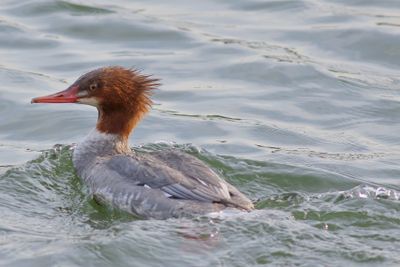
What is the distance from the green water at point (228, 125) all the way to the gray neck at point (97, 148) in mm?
203

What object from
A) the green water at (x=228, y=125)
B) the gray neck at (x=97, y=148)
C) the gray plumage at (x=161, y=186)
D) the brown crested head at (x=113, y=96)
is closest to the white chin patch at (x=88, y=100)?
the brown crested head at (x=113, y=96)

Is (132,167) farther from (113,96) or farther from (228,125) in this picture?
(228,125)

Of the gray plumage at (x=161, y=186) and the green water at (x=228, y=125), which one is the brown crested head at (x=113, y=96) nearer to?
the gray plumage at (x=161, y=186)

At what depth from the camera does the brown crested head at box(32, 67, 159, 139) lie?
980cm

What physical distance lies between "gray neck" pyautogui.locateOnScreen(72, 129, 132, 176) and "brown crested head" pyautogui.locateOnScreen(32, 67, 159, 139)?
0.06 metres

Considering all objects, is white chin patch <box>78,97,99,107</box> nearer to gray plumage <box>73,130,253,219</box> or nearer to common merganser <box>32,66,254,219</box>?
common merganser <box>32,66,254,219</box>

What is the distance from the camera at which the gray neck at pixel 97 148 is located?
9906 mm

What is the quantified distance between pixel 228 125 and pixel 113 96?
77.5 inches

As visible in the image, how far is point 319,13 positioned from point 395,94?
2.72 m

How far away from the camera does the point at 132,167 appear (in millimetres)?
9102

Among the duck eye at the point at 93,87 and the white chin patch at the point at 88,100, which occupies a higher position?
the duck eye at the point at 93,87

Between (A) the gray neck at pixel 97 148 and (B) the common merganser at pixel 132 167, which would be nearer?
(B) the common merganser at pixel 132 167

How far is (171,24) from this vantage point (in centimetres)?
1434

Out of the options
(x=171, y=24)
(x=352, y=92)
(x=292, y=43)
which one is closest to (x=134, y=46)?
(x=171, y=24)
